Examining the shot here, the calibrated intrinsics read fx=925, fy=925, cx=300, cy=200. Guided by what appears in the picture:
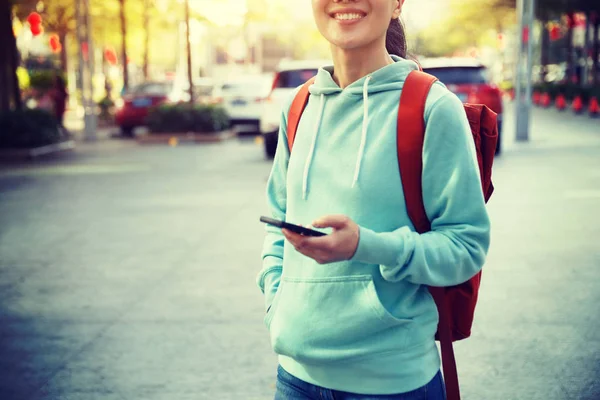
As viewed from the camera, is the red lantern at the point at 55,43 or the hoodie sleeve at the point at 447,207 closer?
the hoodie sleeve at the point at 447,207

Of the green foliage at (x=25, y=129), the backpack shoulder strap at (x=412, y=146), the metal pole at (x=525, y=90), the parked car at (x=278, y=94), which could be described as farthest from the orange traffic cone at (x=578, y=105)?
the backpack shoulder strap at (x=412, y=146)

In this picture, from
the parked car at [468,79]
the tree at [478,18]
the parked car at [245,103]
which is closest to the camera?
the parked car at [468,79]

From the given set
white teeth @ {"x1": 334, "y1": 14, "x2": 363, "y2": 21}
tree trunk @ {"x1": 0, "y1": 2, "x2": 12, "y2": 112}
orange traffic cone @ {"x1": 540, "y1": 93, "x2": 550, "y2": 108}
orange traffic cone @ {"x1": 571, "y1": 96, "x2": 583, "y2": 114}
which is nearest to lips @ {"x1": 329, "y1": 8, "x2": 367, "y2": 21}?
white teeth @ {"x1": 334, "y1": 14, "x2": 363, "y2": 21}

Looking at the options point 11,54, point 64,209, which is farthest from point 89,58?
point 64,209

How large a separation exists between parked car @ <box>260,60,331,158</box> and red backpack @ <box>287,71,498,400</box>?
603 inches

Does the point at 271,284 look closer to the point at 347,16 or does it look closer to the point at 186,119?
the point at 347,16

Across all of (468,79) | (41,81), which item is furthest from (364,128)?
(41,81)

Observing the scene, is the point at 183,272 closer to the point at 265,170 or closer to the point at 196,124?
the point at 265,170

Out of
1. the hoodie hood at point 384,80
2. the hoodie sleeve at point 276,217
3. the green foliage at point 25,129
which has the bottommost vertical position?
the green foliage at point 25,129

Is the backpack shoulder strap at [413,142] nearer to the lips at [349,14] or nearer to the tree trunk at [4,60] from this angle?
the lips at [349,14]

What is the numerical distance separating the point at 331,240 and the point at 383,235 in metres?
0.14

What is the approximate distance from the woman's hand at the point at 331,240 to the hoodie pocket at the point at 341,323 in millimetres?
220

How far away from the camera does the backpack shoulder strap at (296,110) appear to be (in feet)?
7.22

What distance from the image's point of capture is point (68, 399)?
4.62 metres
